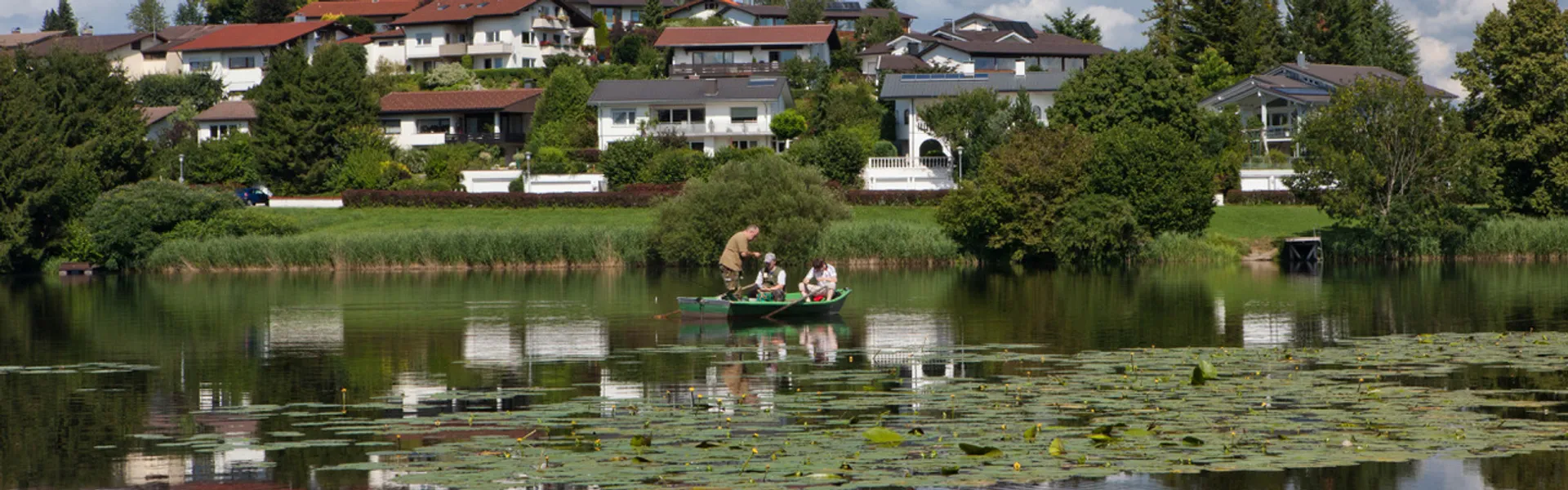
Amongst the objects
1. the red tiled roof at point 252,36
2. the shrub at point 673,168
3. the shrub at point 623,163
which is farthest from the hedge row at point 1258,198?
the red tiled roof at point 252,36

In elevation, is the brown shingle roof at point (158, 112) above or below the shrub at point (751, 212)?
above

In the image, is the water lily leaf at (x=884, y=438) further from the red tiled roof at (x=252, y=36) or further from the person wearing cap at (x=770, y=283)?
the red tiled roof at (x=252, y=36)

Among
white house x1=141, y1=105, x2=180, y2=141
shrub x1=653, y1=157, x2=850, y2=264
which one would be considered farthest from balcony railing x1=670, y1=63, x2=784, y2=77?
shrub x1=653, y1=157, x2=850, y2=264

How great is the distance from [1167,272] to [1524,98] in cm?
1841

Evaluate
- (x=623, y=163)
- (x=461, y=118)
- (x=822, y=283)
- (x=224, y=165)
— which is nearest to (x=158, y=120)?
(x=461, y=118)

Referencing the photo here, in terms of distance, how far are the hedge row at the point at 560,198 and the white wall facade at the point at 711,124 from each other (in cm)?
1959

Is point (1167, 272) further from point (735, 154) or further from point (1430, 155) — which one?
point (735, 154)

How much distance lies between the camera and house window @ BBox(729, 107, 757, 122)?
101 metres

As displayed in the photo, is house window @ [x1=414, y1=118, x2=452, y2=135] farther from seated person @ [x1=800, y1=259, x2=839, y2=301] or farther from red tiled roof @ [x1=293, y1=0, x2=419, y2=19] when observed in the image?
seated person @ [x1=800, y1=259, x2=839, y2=301]

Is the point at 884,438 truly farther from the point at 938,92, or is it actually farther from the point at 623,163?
the point at 938,92

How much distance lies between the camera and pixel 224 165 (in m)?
94.4

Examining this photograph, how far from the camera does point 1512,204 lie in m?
64.3

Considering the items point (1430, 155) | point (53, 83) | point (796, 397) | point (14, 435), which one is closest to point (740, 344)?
point (796, 397)

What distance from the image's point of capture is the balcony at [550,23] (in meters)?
130
